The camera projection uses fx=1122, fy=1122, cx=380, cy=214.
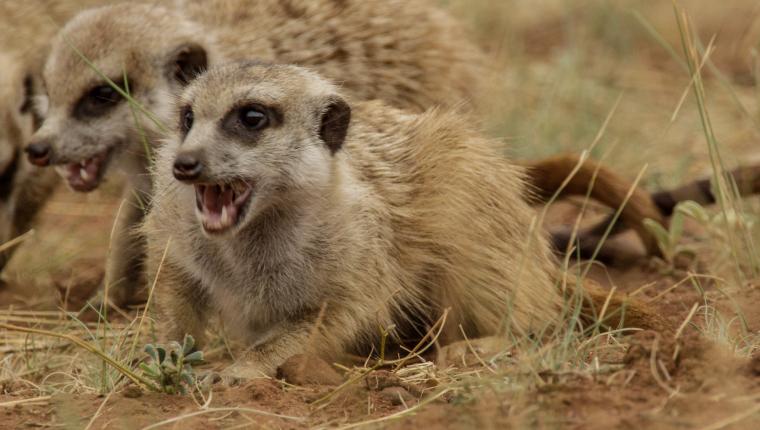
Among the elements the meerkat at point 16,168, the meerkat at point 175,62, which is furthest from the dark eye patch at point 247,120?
the meerkat at point 16,168

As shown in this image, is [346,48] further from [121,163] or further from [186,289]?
[186,289]

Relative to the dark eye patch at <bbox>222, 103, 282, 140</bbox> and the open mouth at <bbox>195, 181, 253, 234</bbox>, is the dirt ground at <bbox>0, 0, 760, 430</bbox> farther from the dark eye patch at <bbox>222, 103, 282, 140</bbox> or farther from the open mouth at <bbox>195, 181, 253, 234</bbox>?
the dark eye patch at <bbox>222, 103, 282, 140</bbox>

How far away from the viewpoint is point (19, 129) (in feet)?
15.1

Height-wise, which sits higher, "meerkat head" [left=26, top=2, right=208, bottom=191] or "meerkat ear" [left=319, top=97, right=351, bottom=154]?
"meerkat ear" [left=319, top=97, right=351, bottom=154]

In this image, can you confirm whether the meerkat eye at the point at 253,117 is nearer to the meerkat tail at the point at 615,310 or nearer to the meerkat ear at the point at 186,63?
the meerkat tail at the point at 615,310

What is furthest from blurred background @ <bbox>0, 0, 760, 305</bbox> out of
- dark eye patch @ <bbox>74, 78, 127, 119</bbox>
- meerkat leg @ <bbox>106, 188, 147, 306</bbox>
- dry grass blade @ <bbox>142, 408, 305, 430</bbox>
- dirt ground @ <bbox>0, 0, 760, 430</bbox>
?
dry grass blade @ <bbox>142, 408, 305, 430</bbox>

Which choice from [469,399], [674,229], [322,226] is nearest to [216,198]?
[322,226]

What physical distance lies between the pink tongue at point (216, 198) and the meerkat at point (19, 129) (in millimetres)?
1555

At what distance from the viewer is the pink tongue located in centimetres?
303

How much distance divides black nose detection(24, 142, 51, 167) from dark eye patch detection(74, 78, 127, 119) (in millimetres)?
192

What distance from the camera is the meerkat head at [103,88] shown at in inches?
155

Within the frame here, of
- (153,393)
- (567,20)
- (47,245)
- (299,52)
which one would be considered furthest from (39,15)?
(567,20)

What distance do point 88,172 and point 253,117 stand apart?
1.21 meters

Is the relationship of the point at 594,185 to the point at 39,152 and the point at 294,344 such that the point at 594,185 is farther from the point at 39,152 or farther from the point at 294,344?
the point at 39,152
